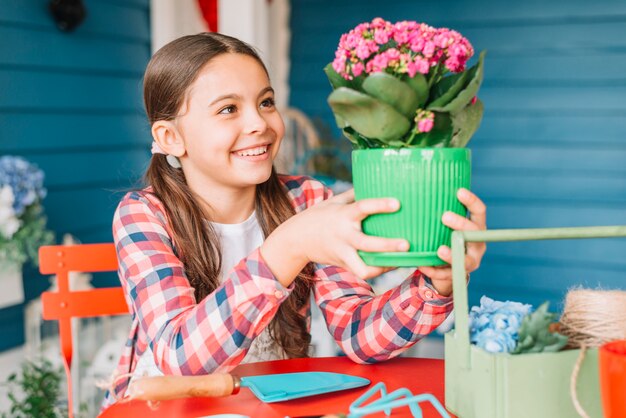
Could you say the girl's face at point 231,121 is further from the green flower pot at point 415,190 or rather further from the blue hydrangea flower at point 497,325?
the blue hydrangea flower at point 497,325

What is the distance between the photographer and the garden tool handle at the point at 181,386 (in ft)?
2.64

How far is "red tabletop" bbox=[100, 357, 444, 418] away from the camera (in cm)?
97

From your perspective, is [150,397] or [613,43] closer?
[150,397]

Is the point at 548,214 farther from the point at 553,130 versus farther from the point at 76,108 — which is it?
→ the point at 76,108

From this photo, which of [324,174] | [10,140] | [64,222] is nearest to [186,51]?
[10,140]

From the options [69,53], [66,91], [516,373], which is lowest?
[516,373]

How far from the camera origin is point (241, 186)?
1430 millimetres

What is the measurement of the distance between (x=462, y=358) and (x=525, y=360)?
7 centimetres

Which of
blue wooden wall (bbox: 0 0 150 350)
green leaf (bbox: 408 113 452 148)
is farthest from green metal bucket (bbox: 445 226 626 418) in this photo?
blue wooden wall (bbox: 0 0 150 350)

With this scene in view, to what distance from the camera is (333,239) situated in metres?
0.89

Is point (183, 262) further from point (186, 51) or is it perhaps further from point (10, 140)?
point (10, 140)

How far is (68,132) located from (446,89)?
2.09 meters

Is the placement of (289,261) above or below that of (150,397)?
above

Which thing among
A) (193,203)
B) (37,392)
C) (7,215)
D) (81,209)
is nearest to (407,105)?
(193,203)
